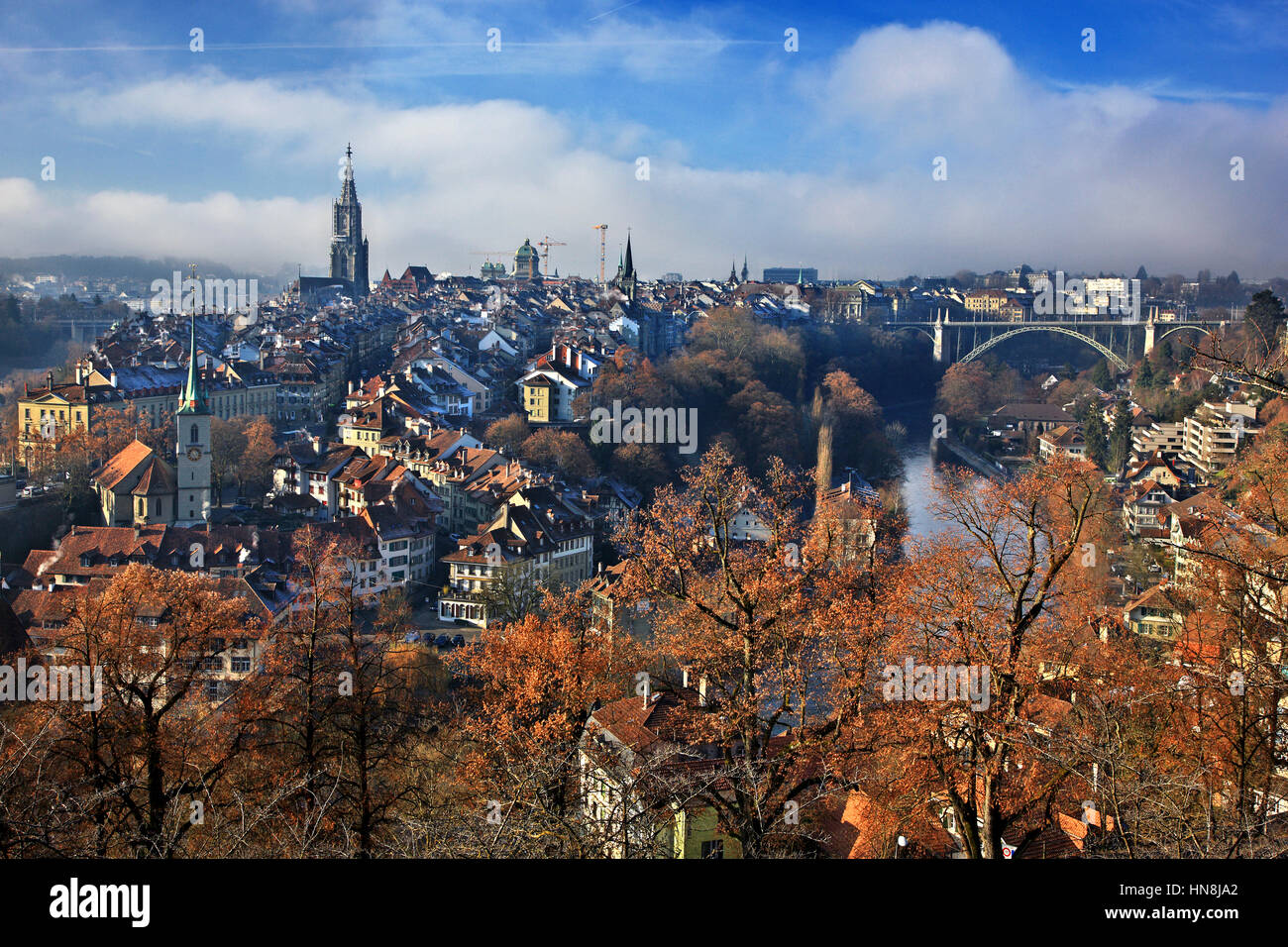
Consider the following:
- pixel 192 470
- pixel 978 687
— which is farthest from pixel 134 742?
pixel 192 470

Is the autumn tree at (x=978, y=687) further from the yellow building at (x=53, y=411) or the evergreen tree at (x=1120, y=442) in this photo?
the evergreen tree at (x=1120, y=442)

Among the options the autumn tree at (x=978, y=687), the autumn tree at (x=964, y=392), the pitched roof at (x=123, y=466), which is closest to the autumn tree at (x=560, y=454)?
the pitched roof at (x=123, y=466)

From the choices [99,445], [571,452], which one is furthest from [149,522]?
[571,452]

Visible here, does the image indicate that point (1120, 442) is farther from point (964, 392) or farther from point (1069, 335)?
point (1069, 335)

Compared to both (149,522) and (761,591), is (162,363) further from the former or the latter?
(761,591)

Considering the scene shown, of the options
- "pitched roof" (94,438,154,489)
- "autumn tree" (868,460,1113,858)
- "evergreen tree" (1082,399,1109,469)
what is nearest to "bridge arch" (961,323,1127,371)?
"evergreen tree" (1082,399,1109,469)

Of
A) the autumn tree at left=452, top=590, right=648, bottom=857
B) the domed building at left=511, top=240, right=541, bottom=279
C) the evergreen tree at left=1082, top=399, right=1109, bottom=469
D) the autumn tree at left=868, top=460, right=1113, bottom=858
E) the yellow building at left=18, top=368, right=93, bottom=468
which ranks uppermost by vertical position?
the domed building at left=511, top=240, right=541, bottom=279

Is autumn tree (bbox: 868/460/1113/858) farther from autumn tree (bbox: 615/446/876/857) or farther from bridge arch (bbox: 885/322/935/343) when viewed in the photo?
bridge arch (bbox: 885/322/935/343)

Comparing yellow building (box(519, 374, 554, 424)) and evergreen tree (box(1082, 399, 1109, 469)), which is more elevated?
yellow building (box(519, 374, 554, 424))
